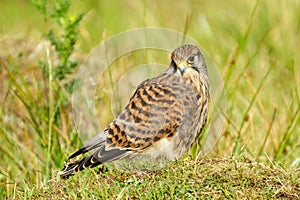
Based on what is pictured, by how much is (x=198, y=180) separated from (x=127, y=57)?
10.4 feet

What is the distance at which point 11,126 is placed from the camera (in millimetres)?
6141

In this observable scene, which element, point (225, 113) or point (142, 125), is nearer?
point (142, 125)

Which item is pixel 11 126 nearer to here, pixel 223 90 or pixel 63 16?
pixel 63 16

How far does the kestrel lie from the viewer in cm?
487

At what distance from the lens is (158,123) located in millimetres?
4945

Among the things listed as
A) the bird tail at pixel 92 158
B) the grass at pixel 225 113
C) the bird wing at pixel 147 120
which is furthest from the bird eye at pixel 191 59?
the bird tail at pixel 92 158

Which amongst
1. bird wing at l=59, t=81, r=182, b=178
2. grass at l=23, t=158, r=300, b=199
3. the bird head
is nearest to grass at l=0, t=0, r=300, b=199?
grass at l=23, t=158, r=300, b=199

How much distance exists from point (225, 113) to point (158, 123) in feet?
3.48

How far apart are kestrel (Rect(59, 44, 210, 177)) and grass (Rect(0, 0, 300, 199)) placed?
260 mm

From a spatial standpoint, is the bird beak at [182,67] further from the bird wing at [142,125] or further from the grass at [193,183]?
the grass at [193,183]

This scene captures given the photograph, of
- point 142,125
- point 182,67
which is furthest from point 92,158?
point 182,67

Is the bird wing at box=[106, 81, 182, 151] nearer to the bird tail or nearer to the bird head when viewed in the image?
the bird tail

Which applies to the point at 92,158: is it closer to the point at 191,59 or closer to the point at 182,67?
the point at 182,67

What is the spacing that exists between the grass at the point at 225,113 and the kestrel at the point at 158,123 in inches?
10.2
